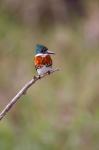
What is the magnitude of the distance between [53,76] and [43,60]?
3.05 meters

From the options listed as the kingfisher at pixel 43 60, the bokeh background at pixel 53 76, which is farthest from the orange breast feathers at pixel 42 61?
the bokeh background at pixel 53 76

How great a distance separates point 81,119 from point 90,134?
0.32 ft

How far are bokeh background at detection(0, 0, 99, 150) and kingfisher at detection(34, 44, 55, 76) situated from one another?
2163 mm

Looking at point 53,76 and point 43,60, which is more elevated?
point 43,60

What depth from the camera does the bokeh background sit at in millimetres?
3613

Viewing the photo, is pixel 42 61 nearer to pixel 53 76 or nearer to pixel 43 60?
pixel 43 60

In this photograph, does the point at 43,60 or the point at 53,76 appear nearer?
the point at 43,60

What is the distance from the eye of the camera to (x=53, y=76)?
411 cm

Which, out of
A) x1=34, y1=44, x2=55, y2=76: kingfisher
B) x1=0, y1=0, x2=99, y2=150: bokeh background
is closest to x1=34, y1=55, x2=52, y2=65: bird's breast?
x1=34, y1=44, x2=55, y2=76: kingfisher

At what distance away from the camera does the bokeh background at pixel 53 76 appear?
3.61m

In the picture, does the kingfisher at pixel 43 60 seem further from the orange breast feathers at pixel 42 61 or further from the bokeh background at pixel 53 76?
the bokeh background at pixel 53 76

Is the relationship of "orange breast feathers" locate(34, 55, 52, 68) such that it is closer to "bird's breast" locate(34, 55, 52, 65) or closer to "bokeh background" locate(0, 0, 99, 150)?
"bird's breast" locate(34, 55, 52, 65)

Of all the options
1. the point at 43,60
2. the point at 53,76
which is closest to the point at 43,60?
the point at 43,60

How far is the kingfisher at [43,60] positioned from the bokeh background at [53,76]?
2163 mm
